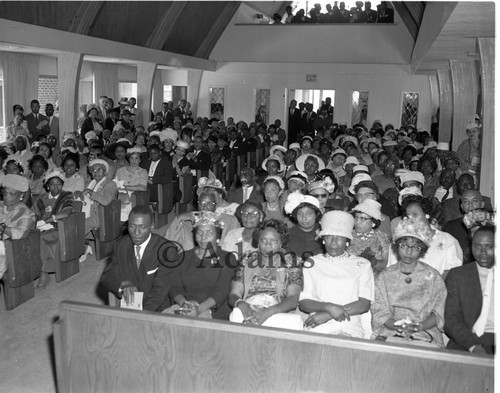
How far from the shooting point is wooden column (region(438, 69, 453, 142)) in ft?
47.0

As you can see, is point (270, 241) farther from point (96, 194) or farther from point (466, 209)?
point (96, 194)

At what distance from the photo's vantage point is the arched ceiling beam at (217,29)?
18297 mm

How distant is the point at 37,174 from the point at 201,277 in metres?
4.25

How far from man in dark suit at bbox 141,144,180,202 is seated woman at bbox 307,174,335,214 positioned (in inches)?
121

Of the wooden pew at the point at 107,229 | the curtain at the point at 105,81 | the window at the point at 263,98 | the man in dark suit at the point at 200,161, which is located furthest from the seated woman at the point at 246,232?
the window at the point at 263,98

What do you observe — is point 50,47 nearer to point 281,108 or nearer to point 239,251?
point 239,251

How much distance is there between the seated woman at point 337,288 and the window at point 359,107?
1519cm

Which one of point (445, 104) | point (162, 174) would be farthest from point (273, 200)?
point (445, 104)

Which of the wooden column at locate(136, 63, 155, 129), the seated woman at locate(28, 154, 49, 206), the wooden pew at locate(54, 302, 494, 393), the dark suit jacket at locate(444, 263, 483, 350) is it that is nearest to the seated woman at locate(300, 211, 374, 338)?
the dark suit jacket at locate(444, 263, 483, 350)

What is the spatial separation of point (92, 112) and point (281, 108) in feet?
24.3

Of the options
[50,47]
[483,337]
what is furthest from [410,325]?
[50,47]

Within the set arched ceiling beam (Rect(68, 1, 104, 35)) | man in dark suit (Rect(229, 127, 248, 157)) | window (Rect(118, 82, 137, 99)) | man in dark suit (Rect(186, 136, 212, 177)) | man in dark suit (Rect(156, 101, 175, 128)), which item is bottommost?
man in dark suit (Rect(186, 136, 212, 177))

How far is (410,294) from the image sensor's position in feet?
12.7

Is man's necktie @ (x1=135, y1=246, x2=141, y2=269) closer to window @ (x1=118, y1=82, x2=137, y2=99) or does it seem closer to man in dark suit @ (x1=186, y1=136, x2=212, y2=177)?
man in dark suit @ (x1=186, y1=136, x2=212, y2=177)
